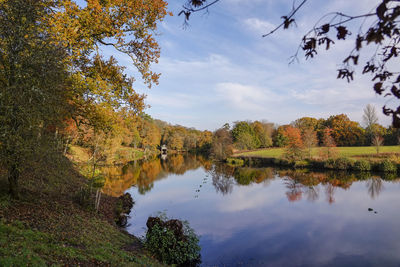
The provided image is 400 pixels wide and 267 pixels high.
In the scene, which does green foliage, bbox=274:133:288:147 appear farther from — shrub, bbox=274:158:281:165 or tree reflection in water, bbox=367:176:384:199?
tree reflection in water, bbox=367:176:384:199

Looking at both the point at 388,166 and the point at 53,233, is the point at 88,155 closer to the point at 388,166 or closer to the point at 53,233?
the point at 53,233

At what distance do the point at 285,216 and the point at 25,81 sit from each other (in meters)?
14.9

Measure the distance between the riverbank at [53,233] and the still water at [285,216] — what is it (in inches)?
117

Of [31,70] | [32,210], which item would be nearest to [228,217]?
[32,210]

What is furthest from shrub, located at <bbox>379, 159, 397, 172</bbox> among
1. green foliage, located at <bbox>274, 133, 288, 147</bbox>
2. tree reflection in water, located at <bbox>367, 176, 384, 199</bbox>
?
green foliage, located at <bbox>274, 133, 288, 147</bbox>

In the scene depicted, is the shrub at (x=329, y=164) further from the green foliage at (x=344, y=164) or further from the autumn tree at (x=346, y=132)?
the autumn tree at (x=346, y=132)

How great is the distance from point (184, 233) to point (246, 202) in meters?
10.1

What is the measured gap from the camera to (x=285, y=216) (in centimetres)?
1486

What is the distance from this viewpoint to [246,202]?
719 inches

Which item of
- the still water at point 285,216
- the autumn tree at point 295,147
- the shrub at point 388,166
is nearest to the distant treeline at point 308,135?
the autumn tree at point 295,147

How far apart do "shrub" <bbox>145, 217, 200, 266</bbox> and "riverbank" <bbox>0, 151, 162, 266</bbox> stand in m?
0.54

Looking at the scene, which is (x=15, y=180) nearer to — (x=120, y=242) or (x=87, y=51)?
Result: (x=120, y=242)

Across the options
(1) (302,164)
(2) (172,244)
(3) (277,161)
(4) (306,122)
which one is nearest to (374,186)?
(1) (302,164)

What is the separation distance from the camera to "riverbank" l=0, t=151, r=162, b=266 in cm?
472
